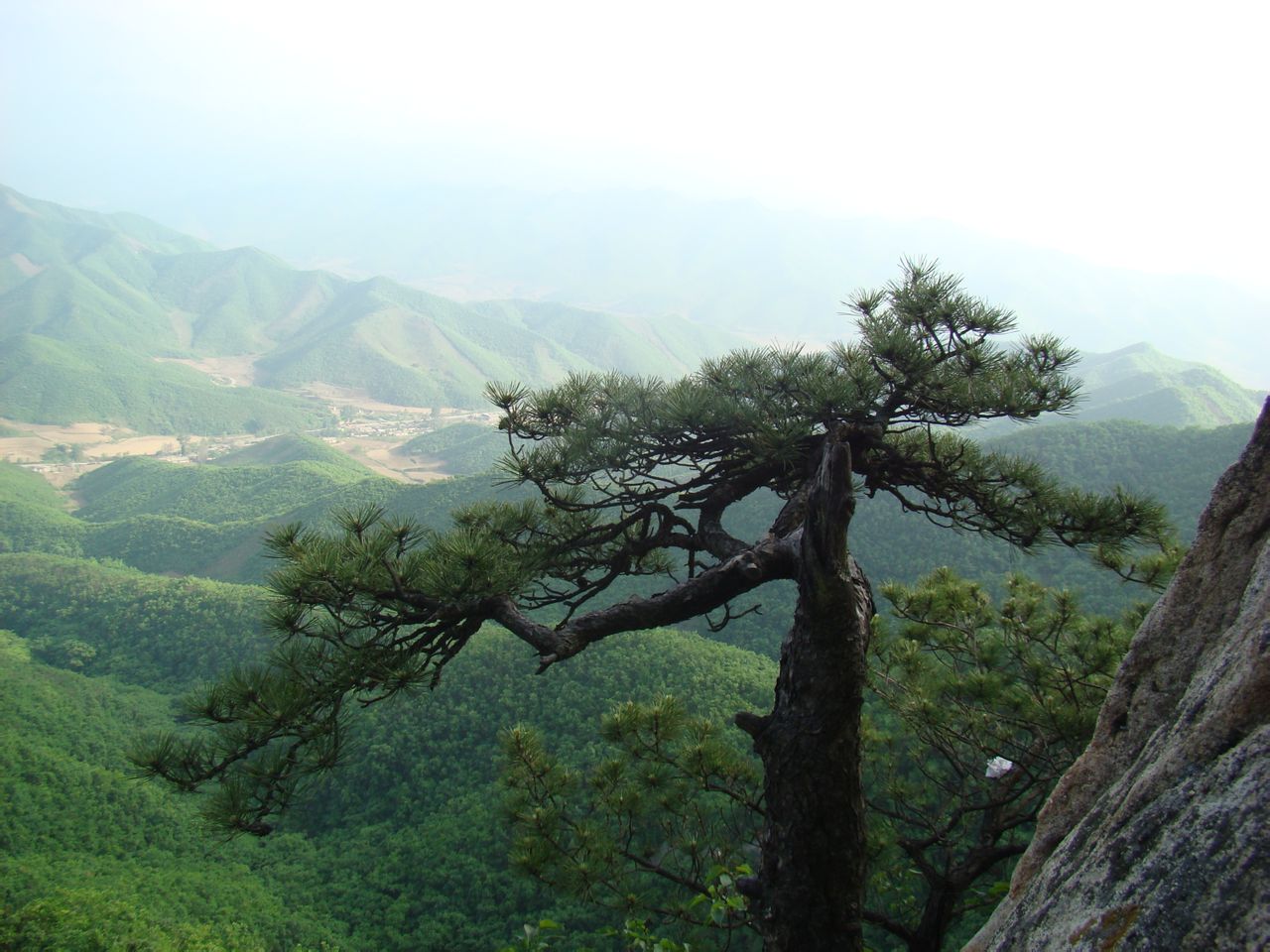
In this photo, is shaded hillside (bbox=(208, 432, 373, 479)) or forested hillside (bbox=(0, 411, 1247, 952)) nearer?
forested hillside (bbox=(0, 411, 1247, 952))

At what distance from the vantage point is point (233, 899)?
46.5 ft

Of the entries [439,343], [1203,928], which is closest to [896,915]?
[1203,928]

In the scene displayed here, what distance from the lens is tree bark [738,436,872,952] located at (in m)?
2.36

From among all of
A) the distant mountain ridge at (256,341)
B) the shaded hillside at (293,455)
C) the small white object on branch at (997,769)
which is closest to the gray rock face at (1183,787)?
the small white object on branch at (997,769)

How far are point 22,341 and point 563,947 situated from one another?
10356 cm

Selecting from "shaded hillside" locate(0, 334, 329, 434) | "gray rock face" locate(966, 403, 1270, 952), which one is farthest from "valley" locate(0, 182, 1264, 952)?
"shaded hillside" locate(0, 334, 329, 434)

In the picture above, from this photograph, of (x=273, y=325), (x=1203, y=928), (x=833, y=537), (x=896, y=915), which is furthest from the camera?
(x=273, y=325)

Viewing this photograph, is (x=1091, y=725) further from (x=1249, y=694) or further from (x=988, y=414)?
(x=1249, y=694)

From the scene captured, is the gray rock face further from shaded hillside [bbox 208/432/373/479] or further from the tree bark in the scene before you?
shaded hillside [bbox 208/432/373/479]

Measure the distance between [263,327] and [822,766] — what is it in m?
165

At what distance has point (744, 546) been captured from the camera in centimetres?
329

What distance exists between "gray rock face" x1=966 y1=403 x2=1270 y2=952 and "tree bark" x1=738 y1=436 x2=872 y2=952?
0.54 m

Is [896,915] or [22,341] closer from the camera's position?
[896,915]

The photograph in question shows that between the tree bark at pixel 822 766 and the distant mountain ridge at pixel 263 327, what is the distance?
318 feet
